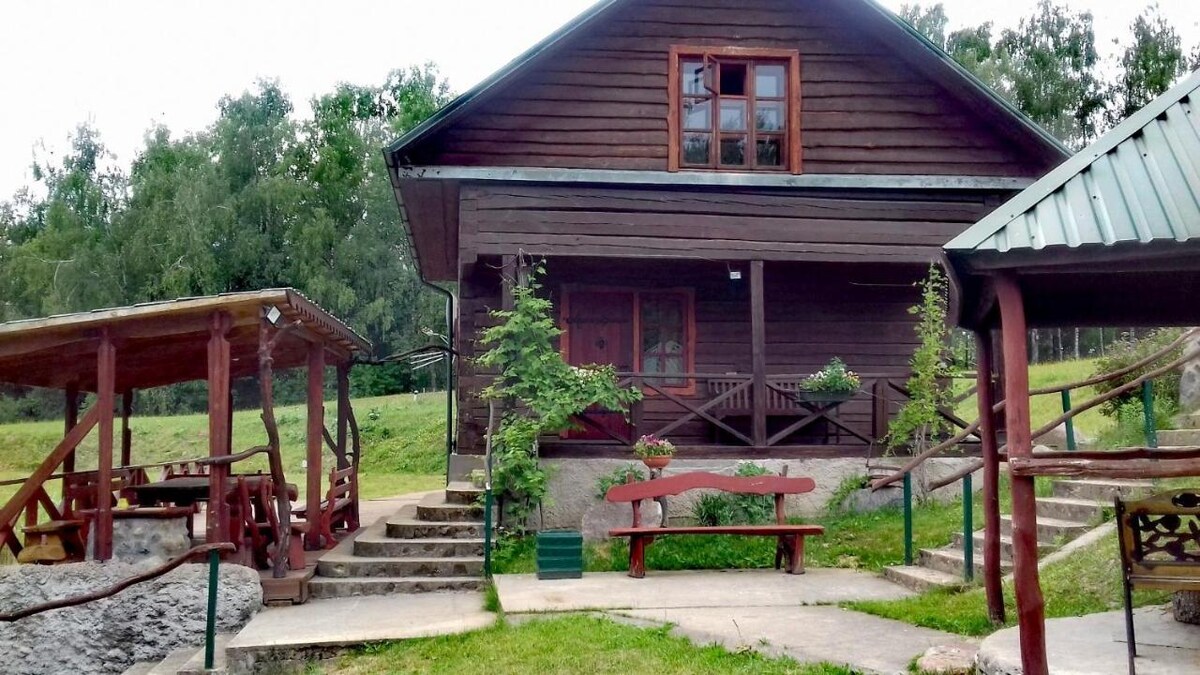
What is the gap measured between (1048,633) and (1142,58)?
103 feet

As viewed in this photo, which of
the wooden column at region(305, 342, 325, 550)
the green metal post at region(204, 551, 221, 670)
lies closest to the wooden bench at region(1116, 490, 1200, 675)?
the green metal post at region(204, 551, 221, 670)

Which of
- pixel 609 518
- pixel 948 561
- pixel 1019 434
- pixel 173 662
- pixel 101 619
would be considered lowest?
pixel 173 662

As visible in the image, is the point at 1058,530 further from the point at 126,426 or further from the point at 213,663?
the point at 126,426

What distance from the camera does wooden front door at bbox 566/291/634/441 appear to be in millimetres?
14469

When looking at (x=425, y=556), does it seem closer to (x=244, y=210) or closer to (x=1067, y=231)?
(x=1067, y=231)

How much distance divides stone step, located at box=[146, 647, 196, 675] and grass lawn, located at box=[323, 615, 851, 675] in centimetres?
110

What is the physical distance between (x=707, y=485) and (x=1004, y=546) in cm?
264

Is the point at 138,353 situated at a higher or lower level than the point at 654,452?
higher

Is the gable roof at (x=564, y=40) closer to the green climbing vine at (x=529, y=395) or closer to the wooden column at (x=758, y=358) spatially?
the green climbing vine at (x=529, y=395)

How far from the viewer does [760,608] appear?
7934 millimetres

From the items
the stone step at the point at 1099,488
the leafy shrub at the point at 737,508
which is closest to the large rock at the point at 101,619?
the leafy shrub at the point at 737,508

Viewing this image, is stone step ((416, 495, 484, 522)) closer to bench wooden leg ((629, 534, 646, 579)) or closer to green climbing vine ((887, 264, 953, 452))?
bench wooden leg ((629, 534, 646, 579))

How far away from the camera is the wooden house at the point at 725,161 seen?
41.1ft

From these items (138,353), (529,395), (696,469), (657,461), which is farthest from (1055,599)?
(138,353)
